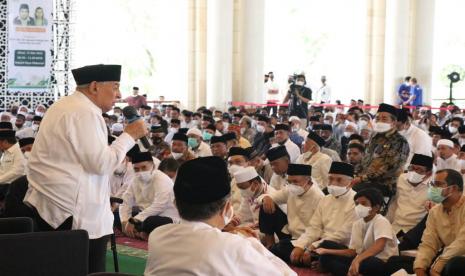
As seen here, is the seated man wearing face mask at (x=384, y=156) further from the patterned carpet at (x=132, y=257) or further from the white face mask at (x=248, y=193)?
the patterned carpet at (x=132, y=257)

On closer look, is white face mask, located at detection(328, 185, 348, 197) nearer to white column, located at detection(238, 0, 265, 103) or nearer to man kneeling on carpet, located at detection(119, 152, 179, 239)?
man kneeling on carpet, located at detection(119, 152, 179, 239)

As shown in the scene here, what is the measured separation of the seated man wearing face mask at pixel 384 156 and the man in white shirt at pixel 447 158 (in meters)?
1.18

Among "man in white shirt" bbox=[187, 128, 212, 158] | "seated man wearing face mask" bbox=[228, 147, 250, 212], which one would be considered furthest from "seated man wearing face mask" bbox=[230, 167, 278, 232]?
"man in white shirt" bbox=[187, 128, 212, 158]

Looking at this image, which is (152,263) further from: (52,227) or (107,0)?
(107,0)

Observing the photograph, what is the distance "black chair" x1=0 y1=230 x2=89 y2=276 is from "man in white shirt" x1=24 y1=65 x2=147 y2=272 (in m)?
0.33

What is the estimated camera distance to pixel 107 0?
31.1 meters

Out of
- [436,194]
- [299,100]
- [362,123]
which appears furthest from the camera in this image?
[299,100]

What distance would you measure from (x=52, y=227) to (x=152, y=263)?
4.19ft

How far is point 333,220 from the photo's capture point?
736 cm

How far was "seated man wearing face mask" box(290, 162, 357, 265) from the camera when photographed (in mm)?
7289

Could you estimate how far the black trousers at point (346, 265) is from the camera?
6.59 m

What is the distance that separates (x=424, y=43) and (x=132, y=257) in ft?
51.7

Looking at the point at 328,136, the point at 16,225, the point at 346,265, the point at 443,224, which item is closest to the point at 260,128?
the point at 328,136

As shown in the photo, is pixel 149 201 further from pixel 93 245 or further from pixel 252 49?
pixel 252 49
